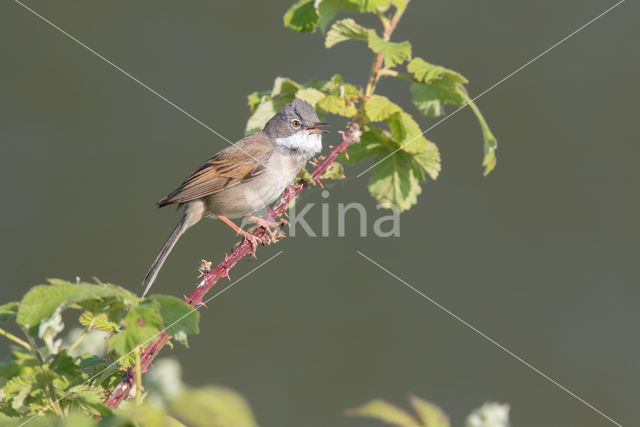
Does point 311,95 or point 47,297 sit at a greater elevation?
point 311,95

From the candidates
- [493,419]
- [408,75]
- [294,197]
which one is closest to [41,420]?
[493,419]

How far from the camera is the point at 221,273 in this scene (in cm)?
195

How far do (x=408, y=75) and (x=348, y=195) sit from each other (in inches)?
151

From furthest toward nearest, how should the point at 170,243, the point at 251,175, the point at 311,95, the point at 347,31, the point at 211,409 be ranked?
the point at 251,175 → the point at 170,243 → the point at 347,31 → the point at 311,95 → the point at 211,409

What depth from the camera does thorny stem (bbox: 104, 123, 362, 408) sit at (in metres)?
1.38

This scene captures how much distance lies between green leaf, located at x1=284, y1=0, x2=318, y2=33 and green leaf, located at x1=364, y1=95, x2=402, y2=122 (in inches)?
17.9

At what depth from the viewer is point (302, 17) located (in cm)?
260

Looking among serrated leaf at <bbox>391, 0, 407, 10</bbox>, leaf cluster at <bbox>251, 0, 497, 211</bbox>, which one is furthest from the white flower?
serrated leaf at <bbox>391, 0, 407, 10</bbox>

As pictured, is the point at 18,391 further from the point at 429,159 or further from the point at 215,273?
the point at 429,159

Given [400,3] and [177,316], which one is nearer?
[177,316]

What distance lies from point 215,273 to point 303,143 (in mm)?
2580

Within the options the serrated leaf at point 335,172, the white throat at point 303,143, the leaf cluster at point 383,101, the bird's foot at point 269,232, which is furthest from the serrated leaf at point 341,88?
the white throat at point 303,143

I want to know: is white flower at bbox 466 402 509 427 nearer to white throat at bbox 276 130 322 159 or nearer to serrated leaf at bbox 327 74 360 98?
serrated leaf at bbox 327 74 360 98

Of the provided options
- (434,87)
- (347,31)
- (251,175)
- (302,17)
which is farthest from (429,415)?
(251,175)
